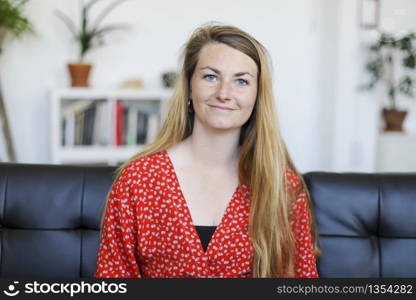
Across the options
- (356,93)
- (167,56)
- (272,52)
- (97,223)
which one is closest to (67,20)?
(167,56)

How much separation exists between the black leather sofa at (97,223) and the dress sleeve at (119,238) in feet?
0.67

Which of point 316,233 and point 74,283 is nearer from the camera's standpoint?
point 74,283

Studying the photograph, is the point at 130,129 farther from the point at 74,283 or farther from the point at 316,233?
the point at 74,283

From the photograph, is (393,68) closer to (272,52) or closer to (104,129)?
(272,52)

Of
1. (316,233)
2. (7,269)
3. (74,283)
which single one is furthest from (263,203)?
(7,269)

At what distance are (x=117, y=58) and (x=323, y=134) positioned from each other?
5.88ft

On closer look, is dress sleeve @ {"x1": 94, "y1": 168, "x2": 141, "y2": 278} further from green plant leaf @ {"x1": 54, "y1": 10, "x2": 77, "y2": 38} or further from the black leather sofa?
green plant leaf @ {"x1": 54, "y1": 10, "x2": 77, "y2": 38}

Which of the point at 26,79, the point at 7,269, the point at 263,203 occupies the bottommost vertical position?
the point at 7,269

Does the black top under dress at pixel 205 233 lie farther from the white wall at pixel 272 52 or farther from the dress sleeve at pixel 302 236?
the white wall at pixel 272 52

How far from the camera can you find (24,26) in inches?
159

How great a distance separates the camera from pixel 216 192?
Result: 5.36 feet

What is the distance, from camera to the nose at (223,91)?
1.54 meters

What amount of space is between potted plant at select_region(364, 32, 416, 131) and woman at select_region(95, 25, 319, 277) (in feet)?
9.63

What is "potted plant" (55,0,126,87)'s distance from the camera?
4.16 metres
